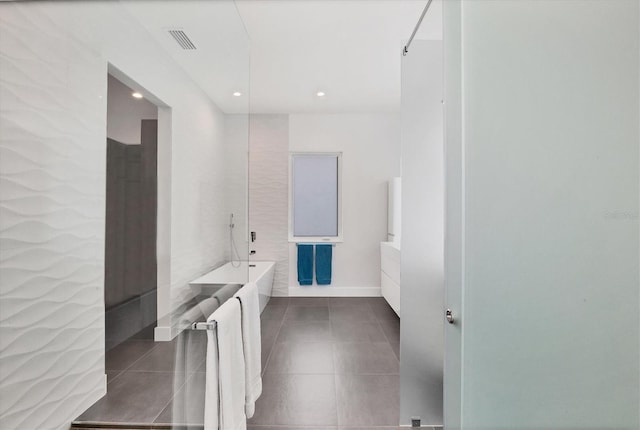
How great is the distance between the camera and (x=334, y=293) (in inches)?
173

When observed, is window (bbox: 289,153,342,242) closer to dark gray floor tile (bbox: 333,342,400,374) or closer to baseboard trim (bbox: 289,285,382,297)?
baseboard trim (bbox: 289,285,382,297)

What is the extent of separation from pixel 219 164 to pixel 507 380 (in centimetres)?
144

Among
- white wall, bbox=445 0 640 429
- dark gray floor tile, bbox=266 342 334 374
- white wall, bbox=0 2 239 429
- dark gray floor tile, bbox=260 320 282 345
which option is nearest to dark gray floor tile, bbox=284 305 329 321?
dark gray floor tile, bbox=260 320 282 345

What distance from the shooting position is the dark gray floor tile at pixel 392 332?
2.74m

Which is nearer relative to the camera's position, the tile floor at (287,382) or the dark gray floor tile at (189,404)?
the dark gray floor tile at (189,404)

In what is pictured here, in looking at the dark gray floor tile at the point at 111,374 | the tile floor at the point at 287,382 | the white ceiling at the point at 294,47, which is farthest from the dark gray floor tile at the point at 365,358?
the white ceiling at the point at 294,47

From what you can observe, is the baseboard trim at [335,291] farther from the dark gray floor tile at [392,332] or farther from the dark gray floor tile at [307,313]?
the dark gray floor tile at [392,332]

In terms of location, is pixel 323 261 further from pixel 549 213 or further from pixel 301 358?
pixel 549 213

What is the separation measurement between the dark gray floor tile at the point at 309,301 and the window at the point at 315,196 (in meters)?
0.83

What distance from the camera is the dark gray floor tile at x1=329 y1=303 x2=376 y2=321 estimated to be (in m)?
3.49

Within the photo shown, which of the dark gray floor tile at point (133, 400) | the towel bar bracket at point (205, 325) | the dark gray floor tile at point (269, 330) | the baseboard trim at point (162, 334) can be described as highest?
the towel bar bracket at point (205, 325)

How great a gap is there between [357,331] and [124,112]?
2.69 m

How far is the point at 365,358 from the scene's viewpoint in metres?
2.52

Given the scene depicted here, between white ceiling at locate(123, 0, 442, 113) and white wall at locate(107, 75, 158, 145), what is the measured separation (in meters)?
0.29
